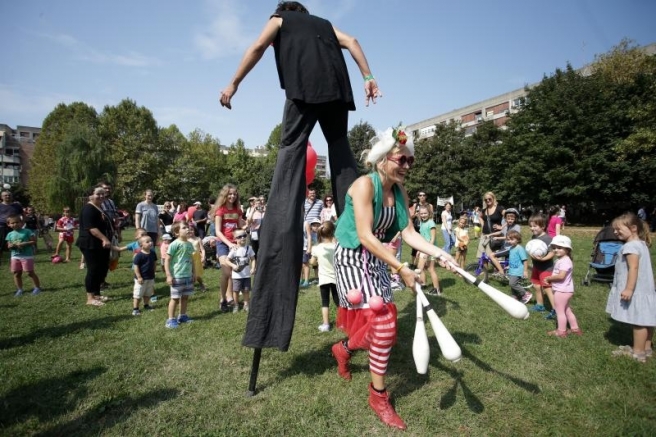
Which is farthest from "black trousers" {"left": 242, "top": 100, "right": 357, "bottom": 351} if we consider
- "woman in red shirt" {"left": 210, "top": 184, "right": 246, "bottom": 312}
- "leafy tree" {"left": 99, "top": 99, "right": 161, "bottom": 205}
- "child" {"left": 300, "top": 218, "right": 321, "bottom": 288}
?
"leafy tree" {"left": 99, "top": 99, "right": 161, "bottom": 205}

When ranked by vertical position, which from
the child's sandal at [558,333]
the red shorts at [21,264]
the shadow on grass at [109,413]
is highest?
the red shorts at [21,264]

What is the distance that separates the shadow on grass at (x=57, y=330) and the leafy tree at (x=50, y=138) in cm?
4339

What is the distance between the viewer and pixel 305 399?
3.35 metres

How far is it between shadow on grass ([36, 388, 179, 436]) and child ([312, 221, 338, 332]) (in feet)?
7.76

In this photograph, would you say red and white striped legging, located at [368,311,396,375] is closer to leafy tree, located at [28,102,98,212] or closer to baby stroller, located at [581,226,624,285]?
→ baby stroller, located at [581,226,624,285]

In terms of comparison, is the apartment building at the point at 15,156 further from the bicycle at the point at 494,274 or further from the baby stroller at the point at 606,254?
the baby stroller at the point at 606,254

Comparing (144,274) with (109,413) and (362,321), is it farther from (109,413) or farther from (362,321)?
(362,321)

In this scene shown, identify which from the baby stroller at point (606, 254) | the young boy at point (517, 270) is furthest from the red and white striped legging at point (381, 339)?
the baby stroller at point (606, 254)

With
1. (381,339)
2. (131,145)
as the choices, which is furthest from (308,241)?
(131,145)

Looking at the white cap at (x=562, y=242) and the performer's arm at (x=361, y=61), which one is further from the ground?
the performer's arm at (x=361, y=61)

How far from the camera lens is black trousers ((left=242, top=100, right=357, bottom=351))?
132 inches

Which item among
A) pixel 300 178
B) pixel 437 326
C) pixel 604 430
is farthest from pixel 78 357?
pixel 604 430

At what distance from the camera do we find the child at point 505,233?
8.30 m

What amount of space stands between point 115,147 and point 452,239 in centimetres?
4442
